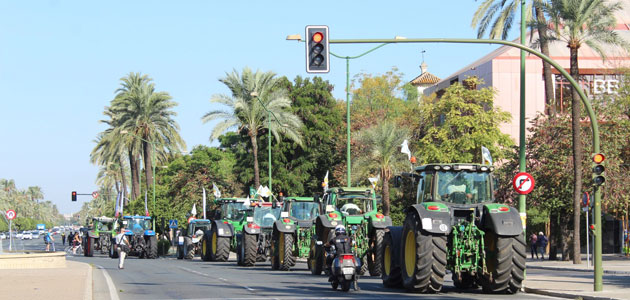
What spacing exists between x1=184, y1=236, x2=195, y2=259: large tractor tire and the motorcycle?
26.2 meters

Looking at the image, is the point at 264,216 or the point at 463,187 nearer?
the point at 463,187

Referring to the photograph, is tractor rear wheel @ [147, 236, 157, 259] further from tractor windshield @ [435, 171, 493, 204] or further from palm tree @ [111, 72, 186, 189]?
tractor windshield @ [435, 171, 493, 204]

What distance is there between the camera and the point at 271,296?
17984 millimetres

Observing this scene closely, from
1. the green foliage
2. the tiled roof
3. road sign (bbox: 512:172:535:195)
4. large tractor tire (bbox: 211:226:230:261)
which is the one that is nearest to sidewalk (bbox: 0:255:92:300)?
large tractor tire (bbox: 211:226:230:261)

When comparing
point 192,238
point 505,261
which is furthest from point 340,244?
point 192,238

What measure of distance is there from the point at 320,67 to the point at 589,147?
26462 mm

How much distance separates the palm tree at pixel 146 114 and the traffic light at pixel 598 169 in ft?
152

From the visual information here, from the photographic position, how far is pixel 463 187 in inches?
760

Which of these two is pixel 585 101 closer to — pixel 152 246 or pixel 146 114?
pixel 152 246

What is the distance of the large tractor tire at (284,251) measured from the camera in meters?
28.1

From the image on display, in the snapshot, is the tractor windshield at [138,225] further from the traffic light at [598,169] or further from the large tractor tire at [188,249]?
the traffic light at [598,169]

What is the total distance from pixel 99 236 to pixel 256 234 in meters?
25.0

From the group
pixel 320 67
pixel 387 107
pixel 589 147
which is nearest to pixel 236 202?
pixel 589 147

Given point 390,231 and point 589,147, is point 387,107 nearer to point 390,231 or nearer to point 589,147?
point 589,147
